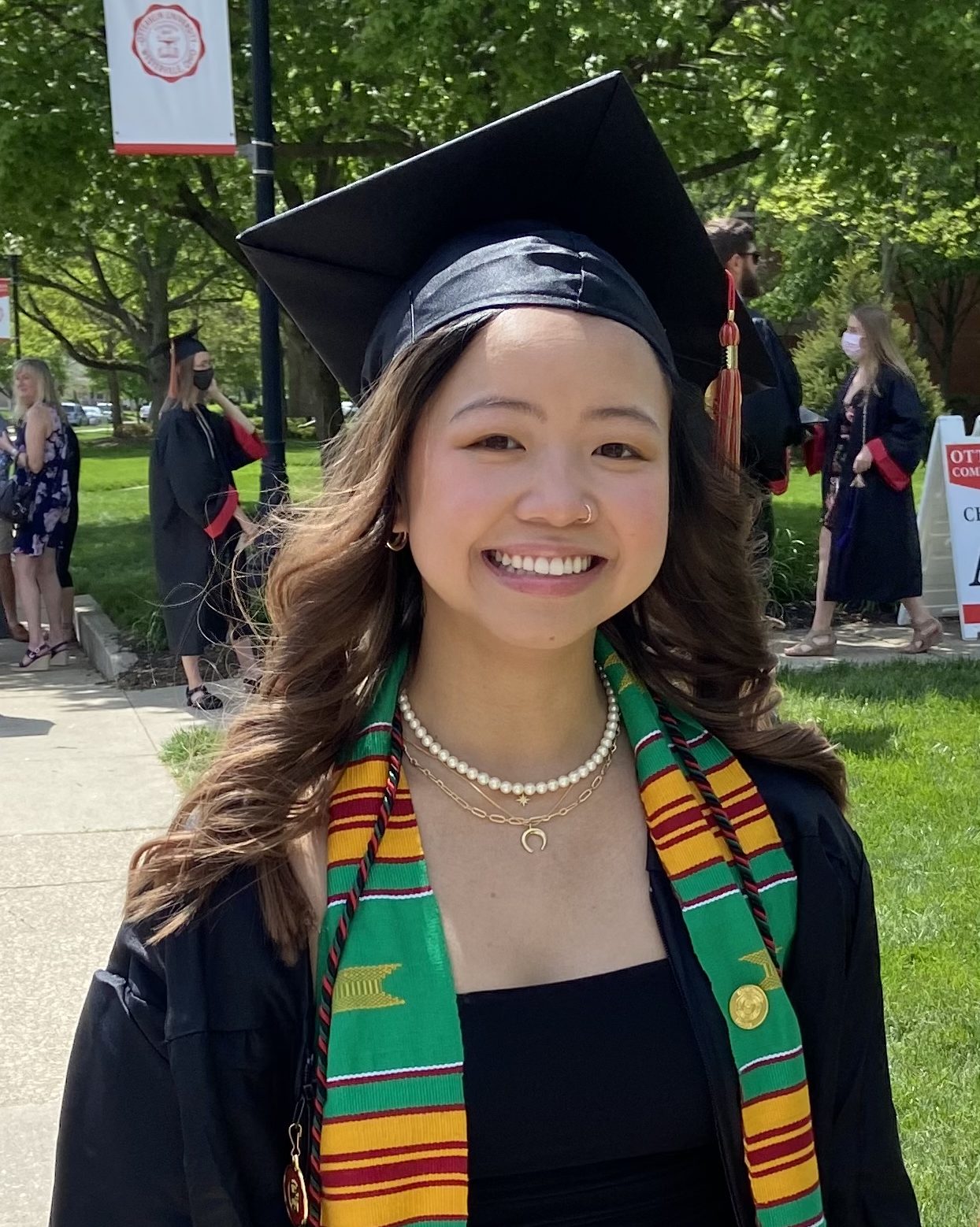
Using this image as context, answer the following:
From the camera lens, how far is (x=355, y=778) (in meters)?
1.73

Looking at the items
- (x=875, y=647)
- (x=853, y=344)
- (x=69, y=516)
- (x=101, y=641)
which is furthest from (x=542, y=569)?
(x=69, y=516)

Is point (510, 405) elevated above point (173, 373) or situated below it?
above

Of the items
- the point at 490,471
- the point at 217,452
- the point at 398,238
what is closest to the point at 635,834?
the point at 490,471

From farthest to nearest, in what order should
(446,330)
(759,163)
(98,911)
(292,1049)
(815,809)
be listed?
(759,163), (98,911), (815,809), (446,330), (292,1049)

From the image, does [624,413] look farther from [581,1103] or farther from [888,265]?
[888,265]

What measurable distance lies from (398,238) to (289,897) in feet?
2.80

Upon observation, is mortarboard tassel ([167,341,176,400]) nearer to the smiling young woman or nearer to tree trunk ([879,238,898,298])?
the smiling young woman

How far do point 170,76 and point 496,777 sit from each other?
6.17m

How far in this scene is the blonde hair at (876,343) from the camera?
789 centimetres

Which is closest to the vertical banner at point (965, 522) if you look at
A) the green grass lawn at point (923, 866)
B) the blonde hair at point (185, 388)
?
the green grass lawn at point (923, 866)

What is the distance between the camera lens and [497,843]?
178 centimetres

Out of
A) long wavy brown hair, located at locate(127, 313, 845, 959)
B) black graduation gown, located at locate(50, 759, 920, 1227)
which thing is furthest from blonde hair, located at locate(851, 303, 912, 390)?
black graduation gown, located at locate(50, 759, 920, 1227)

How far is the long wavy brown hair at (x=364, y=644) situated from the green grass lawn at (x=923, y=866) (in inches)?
11.3

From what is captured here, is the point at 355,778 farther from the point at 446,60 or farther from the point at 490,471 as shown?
the point at 446,60
